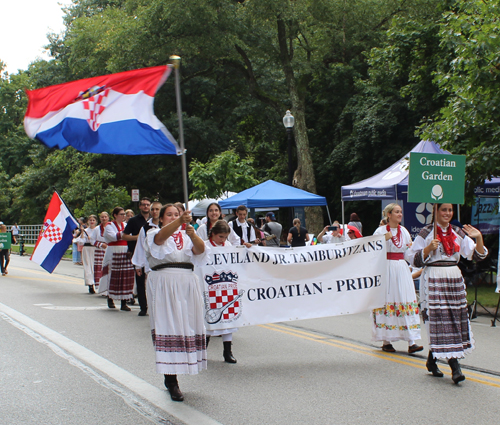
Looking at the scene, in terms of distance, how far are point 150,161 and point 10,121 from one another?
3386 centimetres

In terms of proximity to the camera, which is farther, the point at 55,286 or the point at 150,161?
the point at 150,161

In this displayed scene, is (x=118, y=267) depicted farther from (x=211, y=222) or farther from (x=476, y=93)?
(x=476, y=93)

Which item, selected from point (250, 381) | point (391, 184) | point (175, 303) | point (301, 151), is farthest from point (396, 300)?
point (301, 151)

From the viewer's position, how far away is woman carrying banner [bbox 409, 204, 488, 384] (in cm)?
602

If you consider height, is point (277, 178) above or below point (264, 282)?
above

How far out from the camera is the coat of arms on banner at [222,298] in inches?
287

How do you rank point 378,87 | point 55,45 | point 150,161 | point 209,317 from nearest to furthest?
point 209,317
point 378,87
point 150,161
point 55,45

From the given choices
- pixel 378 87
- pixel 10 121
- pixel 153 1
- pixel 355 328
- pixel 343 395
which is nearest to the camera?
pixel 343 395

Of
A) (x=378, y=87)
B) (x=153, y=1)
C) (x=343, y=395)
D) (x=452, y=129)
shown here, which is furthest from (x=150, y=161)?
(x=343, y=395)

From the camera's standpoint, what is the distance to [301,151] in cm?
2580

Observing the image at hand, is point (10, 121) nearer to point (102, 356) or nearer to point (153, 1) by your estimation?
point (153, 1)

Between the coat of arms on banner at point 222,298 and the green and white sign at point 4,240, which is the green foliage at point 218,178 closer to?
the green and white sign at point 4,240

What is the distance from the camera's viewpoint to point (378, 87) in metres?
26.4

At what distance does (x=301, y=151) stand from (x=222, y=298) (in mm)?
18994
